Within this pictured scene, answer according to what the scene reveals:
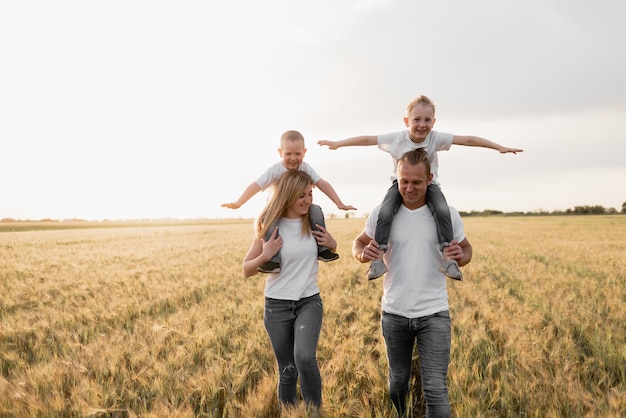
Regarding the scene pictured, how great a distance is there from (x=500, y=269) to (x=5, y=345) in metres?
10.0

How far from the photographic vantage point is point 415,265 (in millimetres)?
2893

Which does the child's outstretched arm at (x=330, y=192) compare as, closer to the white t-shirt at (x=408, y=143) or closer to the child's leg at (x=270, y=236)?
the white t-shirt at (x=408, y=143)

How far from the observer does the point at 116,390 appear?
3660 millimetres

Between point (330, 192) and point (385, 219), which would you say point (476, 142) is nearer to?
point (330, 192)

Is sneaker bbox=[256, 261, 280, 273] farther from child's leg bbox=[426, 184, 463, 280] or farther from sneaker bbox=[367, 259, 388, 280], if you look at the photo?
child's leg bbox=[426, 184, 463, 280]

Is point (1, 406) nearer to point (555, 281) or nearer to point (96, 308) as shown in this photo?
point (96, 308)

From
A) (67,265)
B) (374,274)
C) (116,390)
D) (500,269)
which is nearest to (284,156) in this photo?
(374,274)

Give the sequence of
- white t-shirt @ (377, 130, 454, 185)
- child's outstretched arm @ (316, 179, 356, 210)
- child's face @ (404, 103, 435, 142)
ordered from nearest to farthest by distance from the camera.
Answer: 1. child's face @ (404, 103, 435, 142)
2. white t-shirt @ (377, 130, 454, 185)
3. child's outstretched arm @ (316, 179, 356, 210)

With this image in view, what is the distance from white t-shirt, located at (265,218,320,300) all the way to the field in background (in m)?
0.83

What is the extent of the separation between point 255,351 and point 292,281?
1681 millimetres

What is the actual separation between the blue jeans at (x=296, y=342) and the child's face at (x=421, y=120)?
1800 millimetres

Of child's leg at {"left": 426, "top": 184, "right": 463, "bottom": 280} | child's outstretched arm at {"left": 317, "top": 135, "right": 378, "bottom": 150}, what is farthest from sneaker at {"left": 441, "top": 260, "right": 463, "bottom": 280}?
child's outstretched arm at {"left": 317, "top": 135, "right": 378, "bottom": 150}

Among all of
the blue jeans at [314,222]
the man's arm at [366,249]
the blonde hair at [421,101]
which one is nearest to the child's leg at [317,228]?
the blue jeans at [314,222]

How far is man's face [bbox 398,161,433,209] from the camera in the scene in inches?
112
